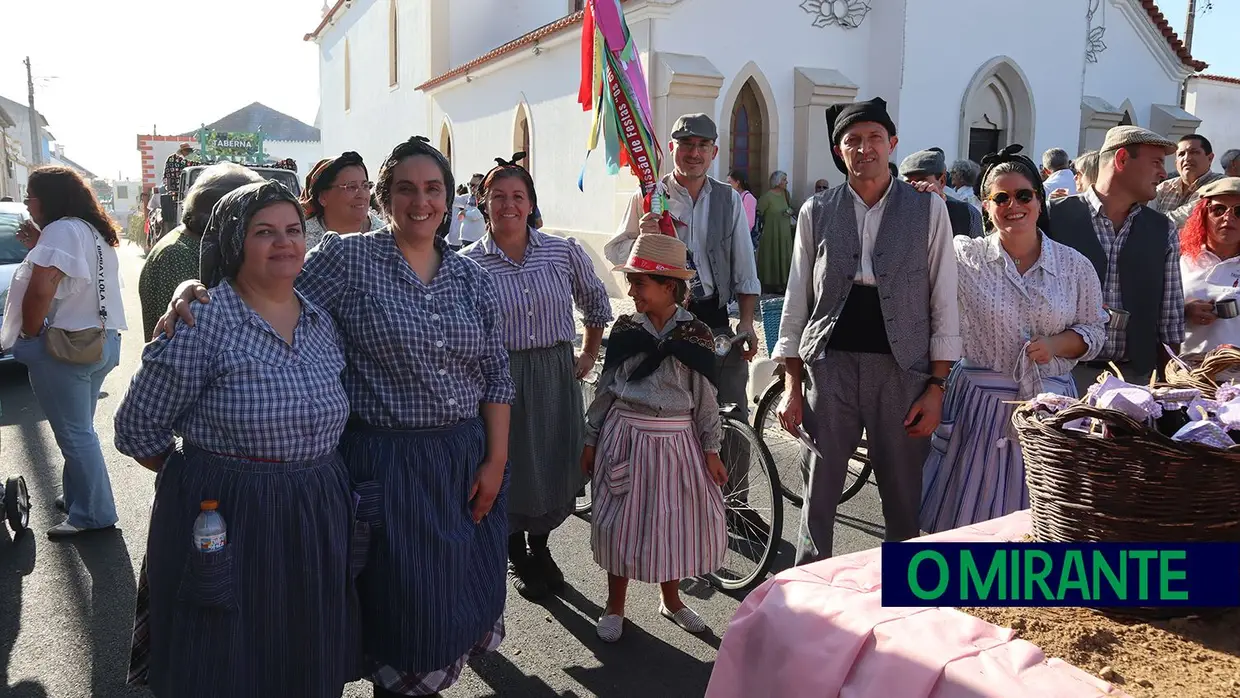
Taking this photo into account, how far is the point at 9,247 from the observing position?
9.20 metres

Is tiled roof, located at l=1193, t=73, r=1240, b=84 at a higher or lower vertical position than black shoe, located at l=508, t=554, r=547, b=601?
higher

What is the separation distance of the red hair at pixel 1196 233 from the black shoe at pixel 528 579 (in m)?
3.38

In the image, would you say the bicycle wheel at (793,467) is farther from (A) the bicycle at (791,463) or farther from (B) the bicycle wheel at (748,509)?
(B) the bicycle wheel at (748,509)

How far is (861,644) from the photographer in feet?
5.32

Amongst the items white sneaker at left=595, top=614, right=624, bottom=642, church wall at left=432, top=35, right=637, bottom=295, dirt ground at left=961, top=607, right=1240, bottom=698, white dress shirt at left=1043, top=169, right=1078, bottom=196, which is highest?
church wall at left=432, top=35, right=637, bottom=295

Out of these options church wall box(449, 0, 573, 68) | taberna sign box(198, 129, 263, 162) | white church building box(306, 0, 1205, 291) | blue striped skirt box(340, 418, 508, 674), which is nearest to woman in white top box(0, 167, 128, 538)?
blue striped skirt box(340, 418, 508, 674)

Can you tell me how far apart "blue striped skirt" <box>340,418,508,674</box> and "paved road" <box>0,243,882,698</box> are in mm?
656

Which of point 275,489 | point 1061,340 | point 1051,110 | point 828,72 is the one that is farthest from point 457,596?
point 1051,110

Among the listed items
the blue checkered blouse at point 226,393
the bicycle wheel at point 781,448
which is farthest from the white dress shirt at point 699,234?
the blue checkered blouse at point 226,393

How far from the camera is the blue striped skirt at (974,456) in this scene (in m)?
3.15

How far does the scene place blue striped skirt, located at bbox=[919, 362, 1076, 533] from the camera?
3.15 m

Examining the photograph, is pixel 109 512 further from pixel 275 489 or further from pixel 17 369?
pixel 17 369

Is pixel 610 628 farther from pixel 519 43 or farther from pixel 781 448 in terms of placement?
pixel 519 43

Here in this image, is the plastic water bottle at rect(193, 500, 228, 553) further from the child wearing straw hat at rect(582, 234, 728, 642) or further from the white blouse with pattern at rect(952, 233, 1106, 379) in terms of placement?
the white blouse with pattern at rect(952, 233, 1106, 379)
